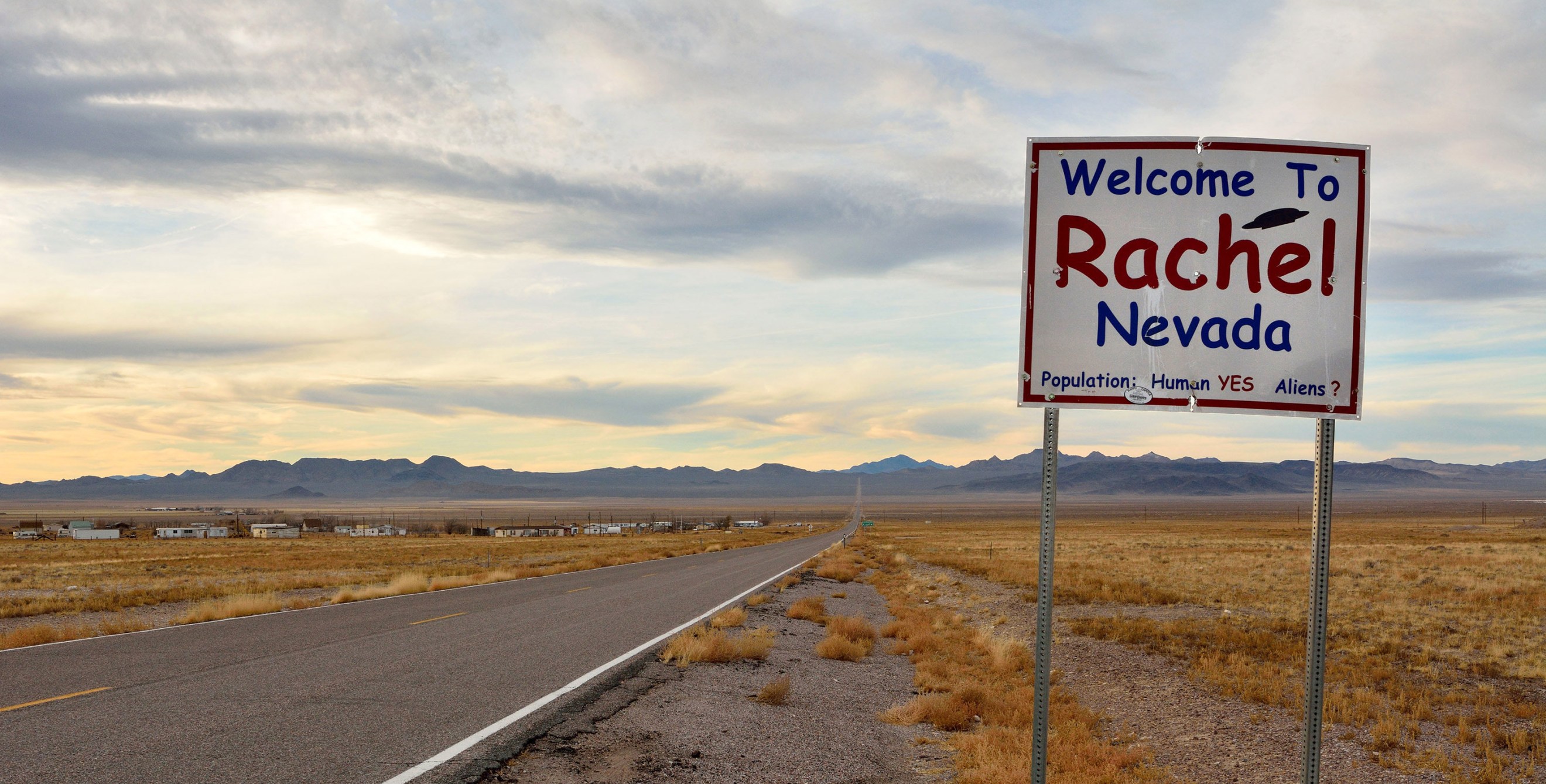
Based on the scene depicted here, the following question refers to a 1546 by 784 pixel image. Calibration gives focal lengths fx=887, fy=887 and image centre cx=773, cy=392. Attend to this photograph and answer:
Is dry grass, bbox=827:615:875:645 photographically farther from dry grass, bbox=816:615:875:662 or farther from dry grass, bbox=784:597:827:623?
dry grass, bbox=784:597:827:623

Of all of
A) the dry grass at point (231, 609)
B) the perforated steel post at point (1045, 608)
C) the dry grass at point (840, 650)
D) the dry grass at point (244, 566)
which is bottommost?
the dry grass at point (244, 566)

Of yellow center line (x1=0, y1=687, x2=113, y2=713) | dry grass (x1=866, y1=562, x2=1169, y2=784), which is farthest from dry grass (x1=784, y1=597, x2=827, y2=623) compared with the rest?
yellow center line (x1=0, y1=687, x2=113, y2=713)

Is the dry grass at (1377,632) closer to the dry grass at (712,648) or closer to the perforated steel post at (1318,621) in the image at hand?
the dry grass at (712,648)

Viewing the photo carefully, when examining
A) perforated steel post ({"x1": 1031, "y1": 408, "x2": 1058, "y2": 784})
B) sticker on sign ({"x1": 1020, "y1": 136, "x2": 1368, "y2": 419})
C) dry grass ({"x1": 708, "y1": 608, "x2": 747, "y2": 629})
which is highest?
sticker on sign ({"x1": 1020, "y1": 136, "x2": 1368, "y2": 419})

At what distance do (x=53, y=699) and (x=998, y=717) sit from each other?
9.94 meters

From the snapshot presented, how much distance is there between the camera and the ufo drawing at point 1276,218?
4336 mm

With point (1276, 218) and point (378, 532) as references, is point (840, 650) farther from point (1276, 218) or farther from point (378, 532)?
point (378, 532)

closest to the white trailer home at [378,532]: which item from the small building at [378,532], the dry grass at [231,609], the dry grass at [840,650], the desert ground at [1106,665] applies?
the small building at [378,532]

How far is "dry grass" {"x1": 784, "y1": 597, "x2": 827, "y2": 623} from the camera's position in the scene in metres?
19.9

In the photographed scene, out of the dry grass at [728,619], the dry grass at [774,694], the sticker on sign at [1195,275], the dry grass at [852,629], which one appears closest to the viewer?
the sticker on sign at [1195,275]

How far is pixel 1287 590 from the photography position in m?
24.7

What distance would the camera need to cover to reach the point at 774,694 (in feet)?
34.1

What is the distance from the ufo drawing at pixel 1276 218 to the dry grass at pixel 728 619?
12.9 meters

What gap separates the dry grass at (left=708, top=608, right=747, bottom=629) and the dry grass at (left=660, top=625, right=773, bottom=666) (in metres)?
1.49
